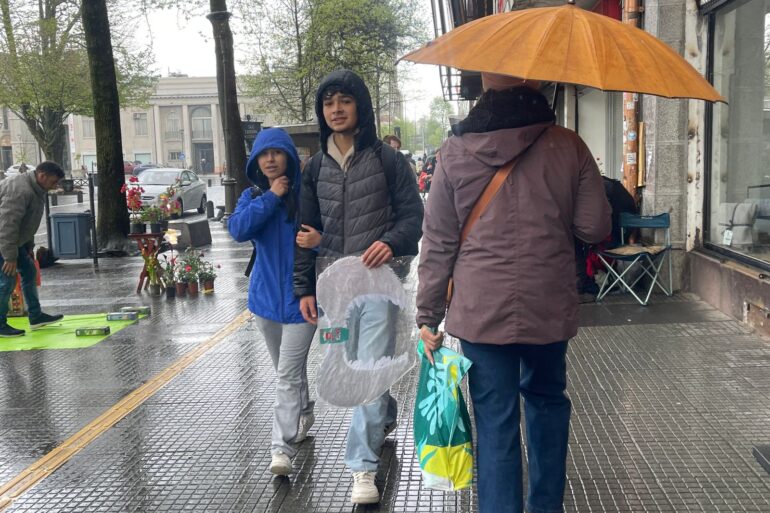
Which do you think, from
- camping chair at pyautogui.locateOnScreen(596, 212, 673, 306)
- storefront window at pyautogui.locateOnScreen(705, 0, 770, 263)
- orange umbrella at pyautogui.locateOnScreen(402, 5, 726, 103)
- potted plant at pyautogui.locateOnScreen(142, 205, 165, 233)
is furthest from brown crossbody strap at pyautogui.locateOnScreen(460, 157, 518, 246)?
potted plant at pyautogui.locateOnScreen(142, 205, 165, 233)

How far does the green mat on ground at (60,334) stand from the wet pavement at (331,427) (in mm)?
291

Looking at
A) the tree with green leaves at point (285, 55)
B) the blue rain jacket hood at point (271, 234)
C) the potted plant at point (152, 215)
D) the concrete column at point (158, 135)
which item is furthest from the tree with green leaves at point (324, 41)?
the concrete column at point (158, 135)

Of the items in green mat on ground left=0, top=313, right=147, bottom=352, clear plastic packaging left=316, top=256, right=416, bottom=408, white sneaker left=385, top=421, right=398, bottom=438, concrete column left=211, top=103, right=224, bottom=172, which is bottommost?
green mat on ground left=0, top=313, right=147, bottom=352

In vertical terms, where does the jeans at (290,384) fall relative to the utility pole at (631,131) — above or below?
below

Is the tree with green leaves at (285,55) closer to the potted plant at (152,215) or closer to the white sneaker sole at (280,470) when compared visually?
the potted plant at (152,215)

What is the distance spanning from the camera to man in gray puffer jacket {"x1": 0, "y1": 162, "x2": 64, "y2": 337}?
307 inches

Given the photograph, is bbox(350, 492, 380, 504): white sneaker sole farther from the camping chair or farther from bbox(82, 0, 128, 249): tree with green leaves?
bbox(82, 0, 128, 249): tree with green leaves

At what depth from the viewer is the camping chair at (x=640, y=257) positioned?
812 cm

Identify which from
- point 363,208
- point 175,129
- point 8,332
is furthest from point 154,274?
point 175,129

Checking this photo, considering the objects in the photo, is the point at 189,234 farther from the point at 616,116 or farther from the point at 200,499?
the point at 200,499

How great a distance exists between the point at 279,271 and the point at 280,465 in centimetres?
103

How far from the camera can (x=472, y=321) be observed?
3.06 meters

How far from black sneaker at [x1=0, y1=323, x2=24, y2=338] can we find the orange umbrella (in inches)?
261

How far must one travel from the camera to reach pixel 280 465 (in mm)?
4133
